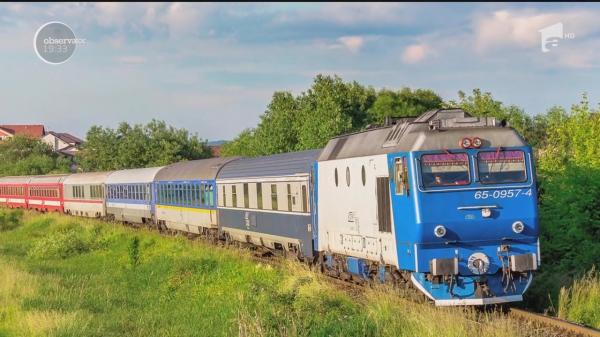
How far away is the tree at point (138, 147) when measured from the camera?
74562 mm

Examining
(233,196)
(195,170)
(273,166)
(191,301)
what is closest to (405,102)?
(195,170)

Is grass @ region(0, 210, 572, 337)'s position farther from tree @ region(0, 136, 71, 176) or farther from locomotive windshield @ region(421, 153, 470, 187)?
tree @ region(0, 136, 71, 176)

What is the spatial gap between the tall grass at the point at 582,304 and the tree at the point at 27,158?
92961 mm

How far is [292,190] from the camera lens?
20.4 metres

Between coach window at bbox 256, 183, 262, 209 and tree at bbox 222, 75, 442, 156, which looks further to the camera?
tree at bbox 222, 75, 442, 156

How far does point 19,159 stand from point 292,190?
335 ft

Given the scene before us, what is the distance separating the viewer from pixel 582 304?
12.9 m

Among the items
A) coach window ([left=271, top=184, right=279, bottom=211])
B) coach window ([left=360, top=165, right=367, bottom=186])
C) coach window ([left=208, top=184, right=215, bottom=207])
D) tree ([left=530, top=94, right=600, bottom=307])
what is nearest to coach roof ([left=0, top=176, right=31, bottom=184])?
coach window ([left=208, top=184, right=215, bottom=207])

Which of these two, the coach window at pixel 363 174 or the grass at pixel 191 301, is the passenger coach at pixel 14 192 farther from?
the coach window at pixel 363 174

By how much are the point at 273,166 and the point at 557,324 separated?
12242 mm

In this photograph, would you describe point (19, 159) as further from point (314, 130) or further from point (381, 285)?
point (381, 285)

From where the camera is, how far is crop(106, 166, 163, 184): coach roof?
38438mm

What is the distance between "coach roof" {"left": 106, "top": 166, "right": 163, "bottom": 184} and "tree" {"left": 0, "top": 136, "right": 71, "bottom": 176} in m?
57.7

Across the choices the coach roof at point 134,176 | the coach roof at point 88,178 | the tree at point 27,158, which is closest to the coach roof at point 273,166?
the coach roof at point 134,176
